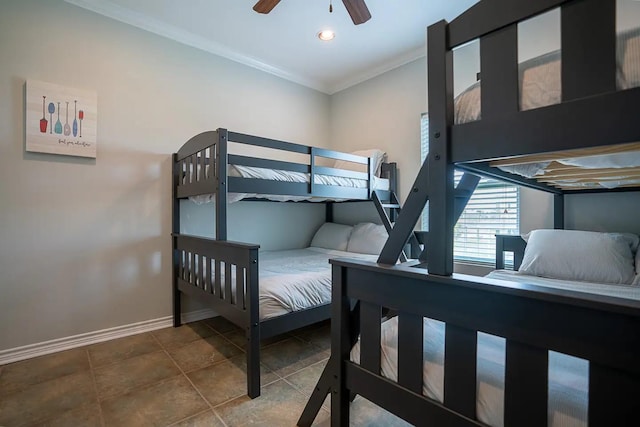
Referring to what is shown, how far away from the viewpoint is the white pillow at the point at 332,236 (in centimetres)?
339

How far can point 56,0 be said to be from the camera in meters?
2.16

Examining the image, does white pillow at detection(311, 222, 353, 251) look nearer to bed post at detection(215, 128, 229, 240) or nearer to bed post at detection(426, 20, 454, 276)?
bed post at detection(215, 128, 229, 240)

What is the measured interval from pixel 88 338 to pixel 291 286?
1.71 m

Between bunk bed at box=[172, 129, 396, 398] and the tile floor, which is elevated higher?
bunk bed at box=[172, 129, 396, 398]

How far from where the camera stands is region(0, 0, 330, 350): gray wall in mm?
2031

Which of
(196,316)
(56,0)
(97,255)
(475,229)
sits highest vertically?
(56,0)

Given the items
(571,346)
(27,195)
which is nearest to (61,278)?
(27,195)

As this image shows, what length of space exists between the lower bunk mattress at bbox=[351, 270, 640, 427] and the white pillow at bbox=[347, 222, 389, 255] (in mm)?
1859

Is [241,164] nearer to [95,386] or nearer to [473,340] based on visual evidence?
[95,386]

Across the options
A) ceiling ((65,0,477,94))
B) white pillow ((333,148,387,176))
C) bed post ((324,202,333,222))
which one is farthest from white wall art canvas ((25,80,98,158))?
bed post ((324,202,333,222))

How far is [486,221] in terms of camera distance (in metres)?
2.64

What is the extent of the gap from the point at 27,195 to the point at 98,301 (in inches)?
36.2

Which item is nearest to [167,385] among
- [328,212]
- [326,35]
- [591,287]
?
[591,287]

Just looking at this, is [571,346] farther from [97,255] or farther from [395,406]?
[97,255]
